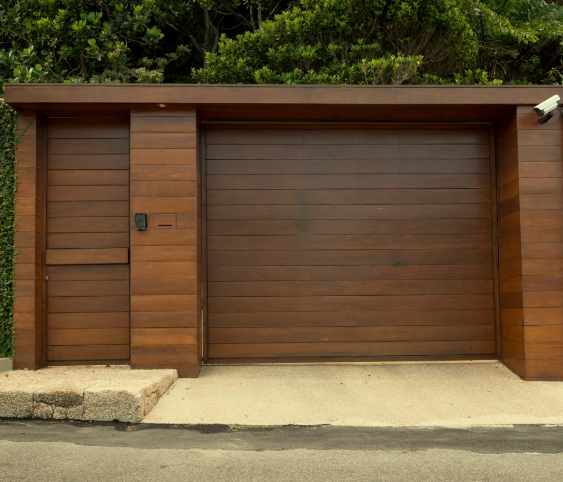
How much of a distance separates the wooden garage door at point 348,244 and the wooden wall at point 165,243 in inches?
18.9

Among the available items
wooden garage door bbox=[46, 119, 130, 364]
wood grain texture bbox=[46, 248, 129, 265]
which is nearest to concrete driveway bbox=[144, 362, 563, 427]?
wooden garage door bbox=[46, 119, 130, 364]

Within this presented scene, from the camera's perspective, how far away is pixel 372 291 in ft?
19.3

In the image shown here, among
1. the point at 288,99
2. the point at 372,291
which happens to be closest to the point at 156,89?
the point at 288,99

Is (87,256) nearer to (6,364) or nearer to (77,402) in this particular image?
(6,364)

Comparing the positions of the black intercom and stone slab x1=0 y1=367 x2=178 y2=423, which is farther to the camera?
the black intercom

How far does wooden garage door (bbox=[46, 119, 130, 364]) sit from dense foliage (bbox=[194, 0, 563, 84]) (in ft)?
10.7

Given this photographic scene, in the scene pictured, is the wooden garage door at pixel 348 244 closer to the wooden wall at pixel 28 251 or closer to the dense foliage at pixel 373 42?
the wooden wall at pixel 28 251

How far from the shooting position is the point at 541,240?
5.41m

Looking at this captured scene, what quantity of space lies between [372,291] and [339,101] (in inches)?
81.9

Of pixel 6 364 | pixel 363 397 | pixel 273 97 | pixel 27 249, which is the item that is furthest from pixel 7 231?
pixel 363 397

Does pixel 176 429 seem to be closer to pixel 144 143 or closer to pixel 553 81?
pixel 144 143

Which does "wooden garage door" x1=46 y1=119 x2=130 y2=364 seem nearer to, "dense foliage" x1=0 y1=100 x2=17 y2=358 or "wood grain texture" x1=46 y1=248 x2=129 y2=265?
"wood grain texture" x1=46 y1=248 x2=129 y2=265

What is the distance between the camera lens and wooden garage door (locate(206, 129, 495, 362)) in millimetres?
5828

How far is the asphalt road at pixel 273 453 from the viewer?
10.3 feet
